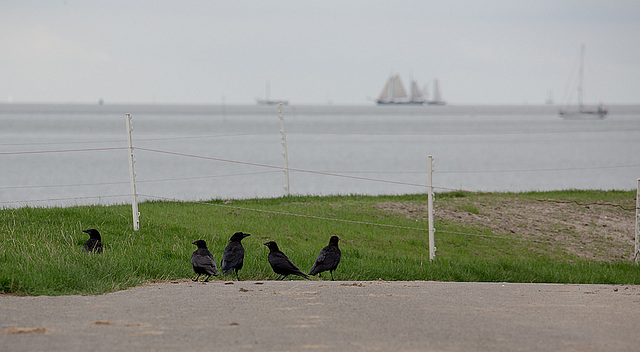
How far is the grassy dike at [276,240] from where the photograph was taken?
30.5 ft

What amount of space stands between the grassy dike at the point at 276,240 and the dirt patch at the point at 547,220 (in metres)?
0.11

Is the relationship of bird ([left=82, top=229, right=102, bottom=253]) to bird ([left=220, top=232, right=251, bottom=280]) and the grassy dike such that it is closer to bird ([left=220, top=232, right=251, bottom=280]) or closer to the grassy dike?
the grassy dike

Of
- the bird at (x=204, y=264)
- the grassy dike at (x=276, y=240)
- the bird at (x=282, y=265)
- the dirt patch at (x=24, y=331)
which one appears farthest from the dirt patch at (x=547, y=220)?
the dirt patch at (x=24, y=331)

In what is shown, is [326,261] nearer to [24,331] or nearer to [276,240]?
[276,240]

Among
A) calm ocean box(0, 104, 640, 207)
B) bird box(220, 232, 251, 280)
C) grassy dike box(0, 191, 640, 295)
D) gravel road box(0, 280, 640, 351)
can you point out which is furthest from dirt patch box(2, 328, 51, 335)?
calm ocean box(0, 104, 640, 207)

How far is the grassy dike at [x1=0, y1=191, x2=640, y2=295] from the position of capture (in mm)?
9289

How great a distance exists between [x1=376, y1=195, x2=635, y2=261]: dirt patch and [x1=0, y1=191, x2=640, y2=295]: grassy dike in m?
0.11

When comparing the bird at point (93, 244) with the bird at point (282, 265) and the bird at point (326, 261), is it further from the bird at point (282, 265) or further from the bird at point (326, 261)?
the bird at point (326, 261)

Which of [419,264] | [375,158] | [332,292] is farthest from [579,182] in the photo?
[332,292]

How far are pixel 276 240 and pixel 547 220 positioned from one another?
7.20 m

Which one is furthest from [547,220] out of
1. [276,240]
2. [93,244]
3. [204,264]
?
[93,244]

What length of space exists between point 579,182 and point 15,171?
37811 mm

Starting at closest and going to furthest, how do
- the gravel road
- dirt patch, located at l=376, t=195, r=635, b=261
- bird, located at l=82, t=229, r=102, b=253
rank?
the gravel road, bird, located at l=82, t=229, r=102, b=253, dirt patch, located at l=376, t=195, r=635, b=261

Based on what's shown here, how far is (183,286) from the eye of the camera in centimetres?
887
